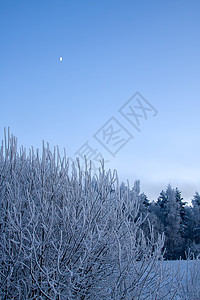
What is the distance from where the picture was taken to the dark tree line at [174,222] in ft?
115

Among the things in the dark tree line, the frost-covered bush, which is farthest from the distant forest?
the dark tree line

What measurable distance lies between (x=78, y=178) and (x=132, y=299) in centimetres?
193

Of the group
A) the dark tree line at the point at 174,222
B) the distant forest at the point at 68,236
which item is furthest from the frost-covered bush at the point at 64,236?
the dark tree line at the point at 174,222

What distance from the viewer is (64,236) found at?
3.56 meters

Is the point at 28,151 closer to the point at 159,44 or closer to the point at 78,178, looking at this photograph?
the point at 78,178

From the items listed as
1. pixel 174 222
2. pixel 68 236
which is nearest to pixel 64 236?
pixel 68 236

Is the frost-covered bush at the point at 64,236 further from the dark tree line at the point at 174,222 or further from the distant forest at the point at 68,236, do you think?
the dark tree line at the point at 174,222

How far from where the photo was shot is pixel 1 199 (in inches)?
158

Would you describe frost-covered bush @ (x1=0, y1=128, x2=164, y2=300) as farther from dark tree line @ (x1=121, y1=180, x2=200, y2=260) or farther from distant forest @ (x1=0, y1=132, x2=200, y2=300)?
dark tree line @ (x1=121, y1=180, x2=200, y2=260)

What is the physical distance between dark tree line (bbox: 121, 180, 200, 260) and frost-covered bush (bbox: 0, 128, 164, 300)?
29198 millimetres

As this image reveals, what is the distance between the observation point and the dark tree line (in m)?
35.0

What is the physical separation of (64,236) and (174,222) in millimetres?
35493

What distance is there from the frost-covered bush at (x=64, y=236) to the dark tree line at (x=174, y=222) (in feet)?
95.8

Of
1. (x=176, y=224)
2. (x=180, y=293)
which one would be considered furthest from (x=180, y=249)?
(x=180, y=293)
